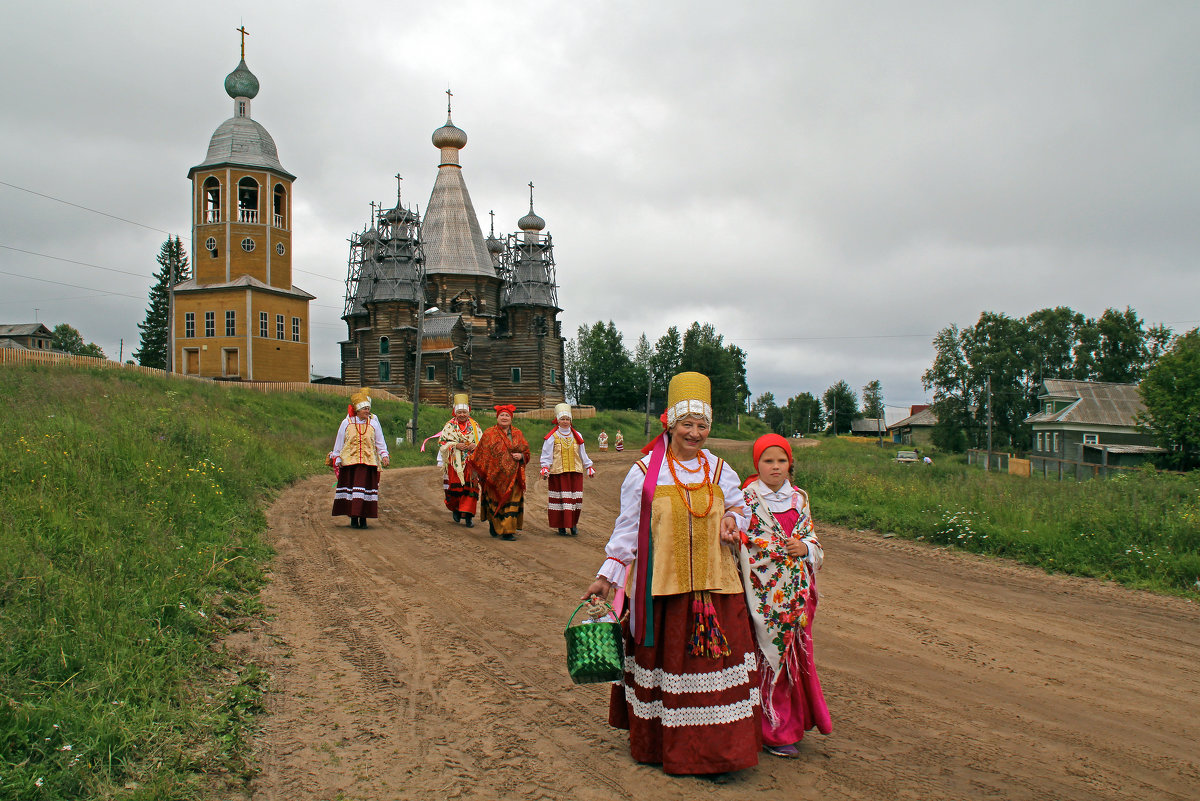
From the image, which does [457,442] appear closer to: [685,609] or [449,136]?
[685,609]

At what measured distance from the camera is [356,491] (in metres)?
11.5

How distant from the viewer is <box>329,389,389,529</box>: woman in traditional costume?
37.8 ft

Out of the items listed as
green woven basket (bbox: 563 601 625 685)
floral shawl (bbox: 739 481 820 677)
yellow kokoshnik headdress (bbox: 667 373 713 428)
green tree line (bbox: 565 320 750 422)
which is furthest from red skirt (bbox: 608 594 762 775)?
green tree line (bbox: 565 320 750 422)

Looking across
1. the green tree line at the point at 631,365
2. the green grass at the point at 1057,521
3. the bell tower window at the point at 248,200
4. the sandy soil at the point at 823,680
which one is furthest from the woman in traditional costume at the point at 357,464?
the green tree line at the point at 631,365

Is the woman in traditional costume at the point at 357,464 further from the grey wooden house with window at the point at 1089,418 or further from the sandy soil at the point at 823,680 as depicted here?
the grey wooden house with window at the point at 1089,418

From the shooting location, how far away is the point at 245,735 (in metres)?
4.38

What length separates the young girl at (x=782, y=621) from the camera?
4145mm

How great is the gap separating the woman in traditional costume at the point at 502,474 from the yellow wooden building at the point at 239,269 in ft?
109

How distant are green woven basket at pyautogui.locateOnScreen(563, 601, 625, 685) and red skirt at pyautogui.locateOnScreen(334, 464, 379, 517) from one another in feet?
27.5

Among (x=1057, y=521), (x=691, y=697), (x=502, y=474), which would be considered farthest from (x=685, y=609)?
(x=1057, y=521)

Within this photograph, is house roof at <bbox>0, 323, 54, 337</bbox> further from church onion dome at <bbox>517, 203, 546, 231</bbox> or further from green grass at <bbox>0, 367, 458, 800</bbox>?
green grass at <bbox>0, 367, 458, 800</bbox>

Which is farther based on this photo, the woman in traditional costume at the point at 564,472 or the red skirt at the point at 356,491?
the woman in traditional costume at the point at 564,472

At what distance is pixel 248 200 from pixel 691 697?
44929mm

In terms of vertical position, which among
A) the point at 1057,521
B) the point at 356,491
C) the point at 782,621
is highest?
the point at 356,491
